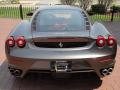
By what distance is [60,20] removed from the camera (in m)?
5.88

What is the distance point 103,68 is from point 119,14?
13.6 m

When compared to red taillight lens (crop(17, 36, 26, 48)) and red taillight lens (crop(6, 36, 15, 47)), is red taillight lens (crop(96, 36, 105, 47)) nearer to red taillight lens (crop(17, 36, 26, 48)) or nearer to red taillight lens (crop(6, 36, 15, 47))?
red taillight lens (crop(17, 36, 26, 48))

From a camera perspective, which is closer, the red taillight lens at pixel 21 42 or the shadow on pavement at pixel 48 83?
the red taillight lens at pixel 21 42

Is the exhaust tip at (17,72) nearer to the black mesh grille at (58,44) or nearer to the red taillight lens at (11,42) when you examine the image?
the red taillight lens at (11,42)

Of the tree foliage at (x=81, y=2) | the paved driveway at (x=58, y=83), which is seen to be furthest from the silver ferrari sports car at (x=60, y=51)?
the tree foliage at (x=81, y=2)

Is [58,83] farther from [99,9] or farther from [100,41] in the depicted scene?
[99,9]

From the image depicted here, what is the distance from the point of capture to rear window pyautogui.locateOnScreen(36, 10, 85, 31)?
18.1ft

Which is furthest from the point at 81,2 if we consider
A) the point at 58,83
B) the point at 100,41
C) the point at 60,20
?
the point at 100,41

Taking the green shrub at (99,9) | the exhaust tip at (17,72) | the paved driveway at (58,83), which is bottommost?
the green shrub at (99,9)

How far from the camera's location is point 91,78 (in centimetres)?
602

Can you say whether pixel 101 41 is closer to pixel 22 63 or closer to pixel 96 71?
Result: pixel 96 71

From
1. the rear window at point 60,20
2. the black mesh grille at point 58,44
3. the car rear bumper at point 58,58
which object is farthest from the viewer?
the rear window at point 60,20

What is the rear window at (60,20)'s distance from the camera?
552cm

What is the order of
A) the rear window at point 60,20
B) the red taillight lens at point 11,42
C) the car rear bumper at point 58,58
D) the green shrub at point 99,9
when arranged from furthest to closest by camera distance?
1. the green shrub at point 99,9
2. the rear window at point 60,20
3. the red taillight lens at point 11,42
4. the car rear bumper at point 58,58
